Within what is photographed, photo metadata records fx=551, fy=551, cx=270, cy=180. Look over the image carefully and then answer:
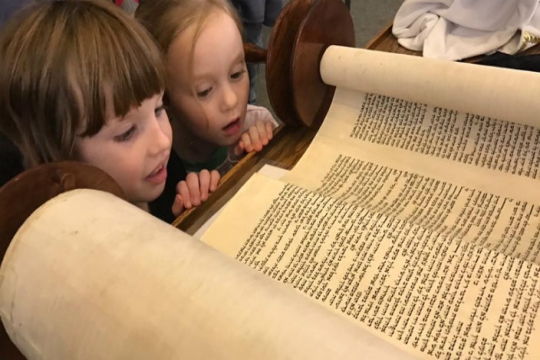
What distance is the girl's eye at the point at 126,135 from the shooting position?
1.71 feet

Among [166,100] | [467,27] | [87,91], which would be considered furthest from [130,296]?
[467,27]

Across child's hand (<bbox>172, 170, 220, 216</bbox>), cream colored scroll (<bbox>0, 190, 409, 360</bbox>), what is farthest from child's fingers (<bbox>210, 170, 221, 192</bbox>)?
cream colored scroll (<bbox>0, 190, 409, 360</bbox>)

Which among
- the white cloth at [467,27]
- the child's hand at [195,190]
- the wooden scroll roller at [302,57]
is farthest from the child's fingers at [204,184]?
the white cloth at [467,27]

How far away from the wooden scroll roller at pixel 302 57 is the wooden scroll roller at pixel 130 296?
0.29 metres

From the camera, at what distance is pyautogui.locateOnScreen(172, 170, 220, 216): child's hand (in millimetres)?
544

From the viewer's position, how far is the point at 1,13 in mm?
706

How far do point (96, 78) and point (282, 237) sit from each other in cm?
22

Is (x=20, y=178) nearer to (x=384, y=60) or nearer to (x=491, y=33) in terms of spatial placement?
(x=384, y=60)

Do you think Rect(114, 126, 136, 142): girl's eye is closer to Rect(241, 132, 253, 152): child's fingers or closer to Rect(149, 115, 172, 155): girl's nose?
Rect(149, 115, 172, 155): girl's nose

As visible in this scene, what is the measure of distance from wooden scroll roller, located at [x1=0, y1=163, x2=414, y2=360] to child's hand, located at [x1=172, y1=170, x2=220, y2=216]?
18 centimetres

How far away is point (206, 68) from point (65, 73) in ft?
0.66

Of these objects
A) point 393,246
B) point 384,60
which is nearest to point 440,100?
point 384,60

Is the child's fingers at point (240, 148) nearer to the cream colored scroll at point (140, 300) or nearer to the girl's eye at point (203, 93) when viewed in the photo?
the girl's eye at point (203, 93)

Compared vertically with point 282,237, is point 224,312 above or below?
above
